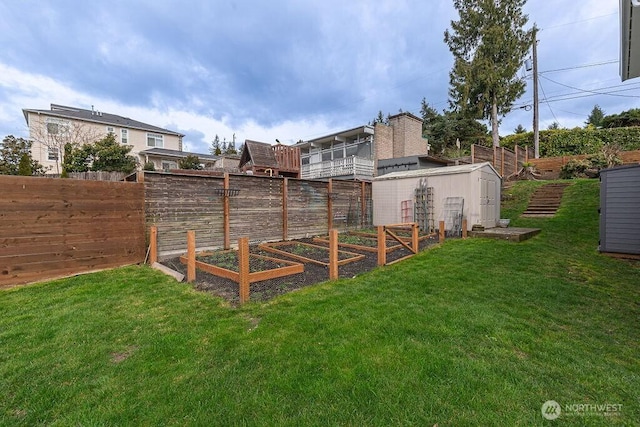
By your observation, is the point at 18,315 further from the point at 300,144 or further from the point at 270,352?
the point at 300,144

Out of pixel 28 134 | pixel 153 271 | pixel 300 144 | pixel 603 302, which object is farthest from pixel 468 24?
pixel 28 134

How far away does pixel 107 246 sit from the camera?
6402 mm

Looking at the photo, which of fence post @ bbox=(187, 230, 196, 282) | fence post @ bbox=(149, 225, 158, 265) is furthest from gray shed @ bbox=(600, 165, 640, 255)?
fence post @ bbox=(149, 225, 158, 265)

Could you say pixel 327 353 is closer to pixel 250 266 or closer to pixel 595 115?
pixel 250 266

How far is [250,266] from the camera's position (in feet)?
20.5

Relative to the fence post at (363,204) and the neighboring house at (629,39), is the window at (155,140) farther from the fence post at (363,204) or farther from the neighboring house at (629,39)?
the neighboring house at (629,39)

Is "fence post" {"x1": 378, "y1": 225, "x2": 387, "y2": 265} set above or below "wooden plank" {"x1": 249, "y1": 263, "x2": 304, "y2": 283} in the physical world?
above

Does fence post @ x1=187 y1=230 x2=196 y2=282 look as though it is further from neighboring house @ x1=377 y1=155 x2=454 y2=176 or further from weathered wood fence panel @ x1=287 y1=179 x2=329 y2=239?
neighboring house @ x1=377 y1=155 x2=454 y2=176

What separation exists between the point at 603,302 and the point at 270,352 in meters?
5.29

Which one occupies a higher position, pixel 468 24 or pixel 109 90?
→ pixel 468 24

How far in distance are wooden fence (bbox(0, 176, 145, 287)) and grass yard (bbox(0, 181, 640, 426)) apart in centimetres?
67

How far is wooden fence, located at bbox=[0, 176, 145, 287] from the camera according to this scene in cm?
527

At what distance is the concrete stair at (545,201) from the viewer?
12547mm

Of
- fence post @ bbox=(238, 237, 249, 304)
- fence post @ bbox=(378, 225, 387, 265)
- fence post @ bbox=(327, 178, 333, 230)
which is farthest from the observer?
fence post @ bbox=(327, 178, 333, 230)
